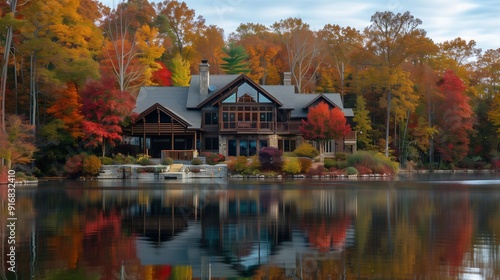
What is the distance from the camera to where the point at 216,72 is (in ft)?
270

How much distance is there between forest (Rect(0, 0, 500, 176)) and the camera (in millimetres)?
50438

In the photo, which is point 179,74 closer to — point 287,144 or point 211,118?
point 211,118

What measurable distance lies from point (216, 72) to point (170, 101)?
70.4ft

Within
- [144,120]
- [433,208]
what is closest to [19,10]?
[144,120]

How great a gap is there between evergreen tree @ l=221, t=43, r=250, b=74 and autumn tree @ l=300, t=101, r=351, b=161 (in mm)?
21333

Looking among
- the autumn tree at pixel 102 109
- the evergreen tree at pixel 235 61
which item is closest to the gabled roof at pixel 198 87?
the autumn tree at pixel 102 109

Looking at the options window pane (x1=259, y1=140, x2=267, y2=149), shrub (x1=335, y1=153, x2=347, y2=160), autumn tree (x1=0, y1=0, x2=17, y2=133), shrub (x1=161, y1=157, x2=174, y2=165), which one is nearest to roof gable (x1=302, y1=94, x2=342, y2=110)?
window pane (x1=259, y1=140, x2=267, y2=149)

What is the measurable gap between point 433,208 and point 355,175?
26454 mm

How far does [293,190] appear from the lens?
33.9m

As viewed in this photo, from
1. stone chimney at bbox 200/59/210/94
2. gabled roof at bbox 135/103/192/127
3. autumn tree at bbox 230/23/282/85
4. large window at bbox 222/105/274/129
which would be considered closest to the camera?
gabled roof at bbox 135/103/192/127

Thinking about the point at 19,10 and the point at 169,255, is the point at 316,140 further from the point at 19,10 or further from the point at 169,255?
the point at 169,255

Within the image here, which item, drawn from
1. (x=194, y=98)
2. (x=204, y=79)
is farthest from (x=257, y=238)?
(x=204, y=79)

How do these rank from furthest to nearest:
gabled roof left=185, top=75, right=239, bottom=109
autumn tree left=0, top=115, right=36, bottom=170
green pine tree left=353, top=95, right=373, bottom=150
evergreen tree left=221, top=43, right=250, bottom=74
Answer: evergreen tree left=221, top=43, right=250, bottom=74, green pine tree left=353, top=95, right=373, bottom=150, gabled roof left=185, top=75, right=239, bottom=109, autumn tree left=0, top=115, right=36, bottom=170

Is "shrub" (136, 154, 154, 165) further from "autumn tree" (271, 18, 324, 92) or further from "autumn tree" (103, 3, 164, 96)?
"autumn tree" (271, 18, 324, 92)
